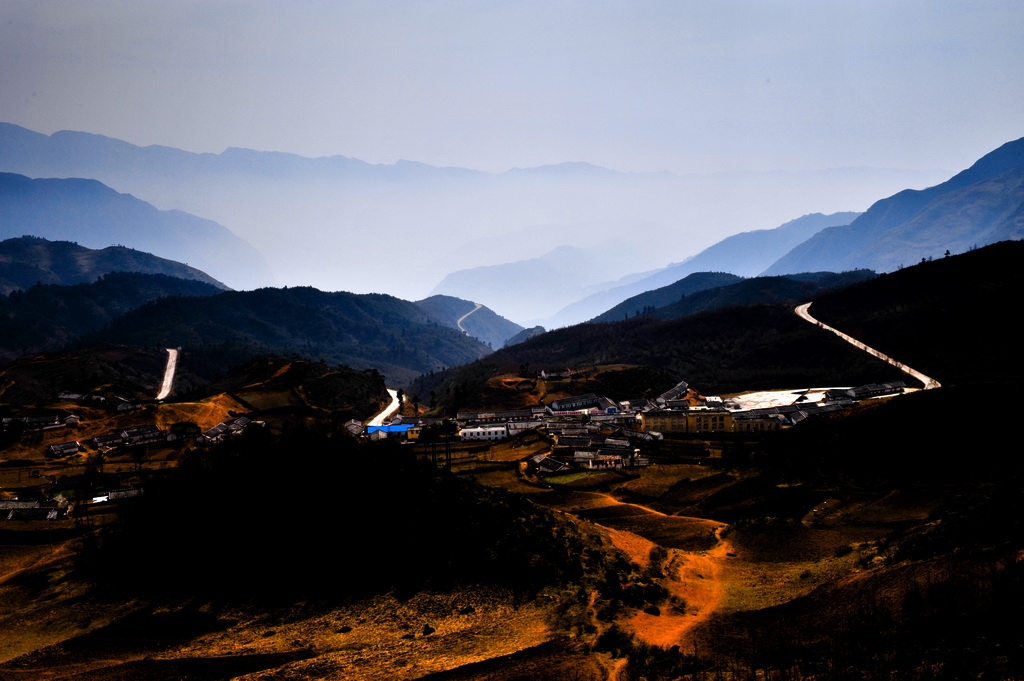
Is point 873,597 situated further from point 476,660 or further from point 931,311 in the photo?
point 931,311

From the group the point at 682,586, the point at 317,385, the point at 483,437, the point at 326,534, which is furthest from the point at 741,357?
the point at 326,534

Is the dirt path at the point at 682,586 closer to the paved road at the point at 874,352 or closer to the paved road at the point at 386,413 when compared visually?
the paved road at the point at 874,352

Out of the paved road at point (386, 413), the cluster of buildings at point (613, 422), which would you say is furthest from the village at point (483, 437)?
the paved road at point (386, 413)

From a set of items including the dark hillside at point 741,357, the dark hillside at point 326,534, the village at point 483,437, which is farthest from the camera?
the dark hillside at point 741,357

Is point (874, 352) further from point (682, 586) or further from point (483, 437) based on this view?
point (682, 586)

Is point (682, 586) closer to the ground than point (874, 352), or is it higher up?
closer to the ground

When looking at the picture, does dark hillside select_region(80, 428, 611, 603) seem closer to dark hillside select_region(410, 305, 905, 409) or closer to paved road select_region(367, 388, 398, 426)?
paved road select_region(367, 388, 398, 426)
